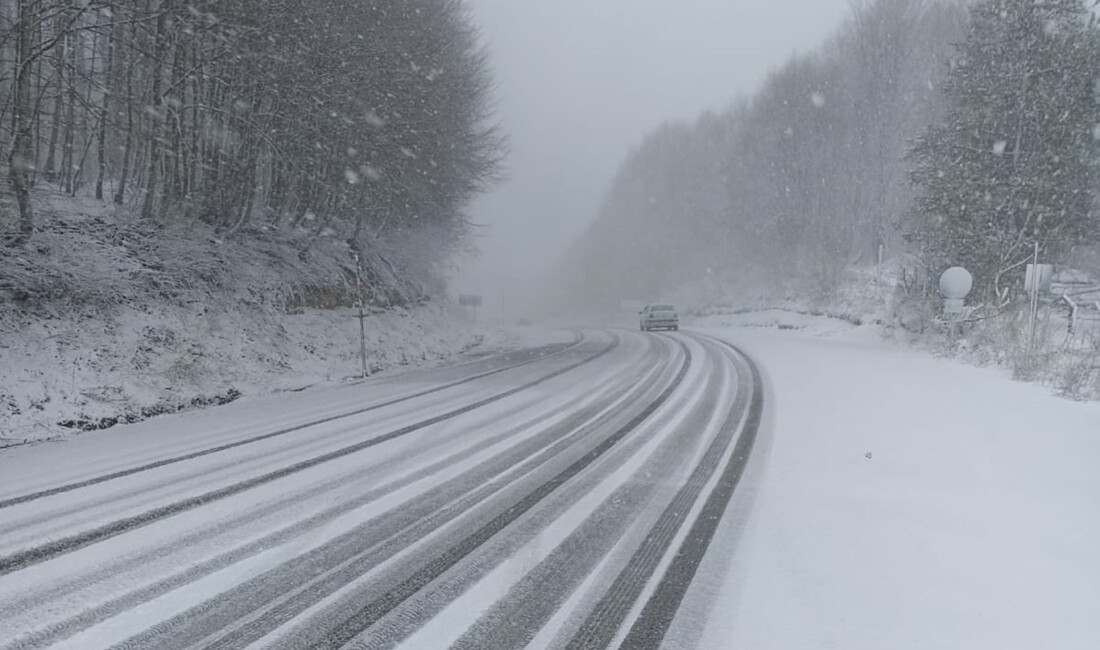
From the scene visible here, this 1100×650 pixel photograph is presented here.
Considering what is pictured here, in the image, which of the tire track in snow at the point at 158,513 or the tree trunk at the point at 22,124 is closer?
the tire track in snow at the point at 158,513

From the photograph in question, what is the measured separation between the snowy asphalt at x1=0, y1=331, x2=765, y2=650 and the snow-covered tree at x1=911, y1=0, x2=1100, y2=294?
15.3 m

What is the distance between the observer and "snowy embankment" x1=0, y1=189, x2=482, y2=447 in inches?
313

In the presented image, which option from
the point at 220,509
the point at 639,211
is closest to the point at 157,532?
the point at 220,509

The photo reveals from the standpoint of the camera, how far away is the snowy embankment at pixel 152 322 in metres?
7.96

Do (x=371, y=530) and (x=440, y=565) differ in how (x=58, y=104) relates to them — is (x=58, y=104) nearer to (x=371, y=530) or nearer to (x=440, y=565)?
(x=371, y=530)

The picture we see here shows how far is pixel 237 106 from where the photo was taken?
42.9 ft

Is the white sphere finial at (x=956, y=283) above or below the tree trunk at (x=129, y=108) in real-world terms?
below

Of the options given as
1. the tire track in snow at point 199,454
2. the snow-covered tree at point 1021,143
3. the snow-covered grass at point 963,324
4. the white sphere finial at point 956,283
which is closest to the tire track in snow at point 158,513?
the tire track in snow at point 199,454

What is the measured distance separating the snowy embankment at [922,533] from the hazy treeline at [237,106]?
34.1 feet

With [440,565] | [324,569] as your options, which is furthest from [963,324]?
[324,569]

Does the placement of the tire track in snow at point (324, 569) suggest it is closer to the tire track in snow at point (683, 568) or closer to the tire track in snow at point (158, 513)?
the tire track in snow at point (158, 513)

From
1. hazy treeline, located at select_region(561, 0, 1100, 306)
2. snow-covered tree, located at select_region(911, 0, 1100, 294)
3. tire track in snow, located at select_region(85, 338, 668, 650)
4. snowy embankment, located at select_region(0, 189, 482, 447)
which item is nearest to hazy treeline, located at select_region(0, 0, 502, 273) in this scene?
snowy embankment, located at select_region(0, 189, 482, 447)

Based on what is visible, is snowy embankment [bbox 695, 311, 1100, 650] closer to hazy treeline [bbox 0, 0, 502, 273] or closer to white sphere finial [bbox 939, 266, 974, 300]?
white sphere finial [bbox 939, 266, 974, 300]

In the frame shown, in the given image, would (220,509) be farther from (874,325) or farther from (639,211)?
(639,211)
